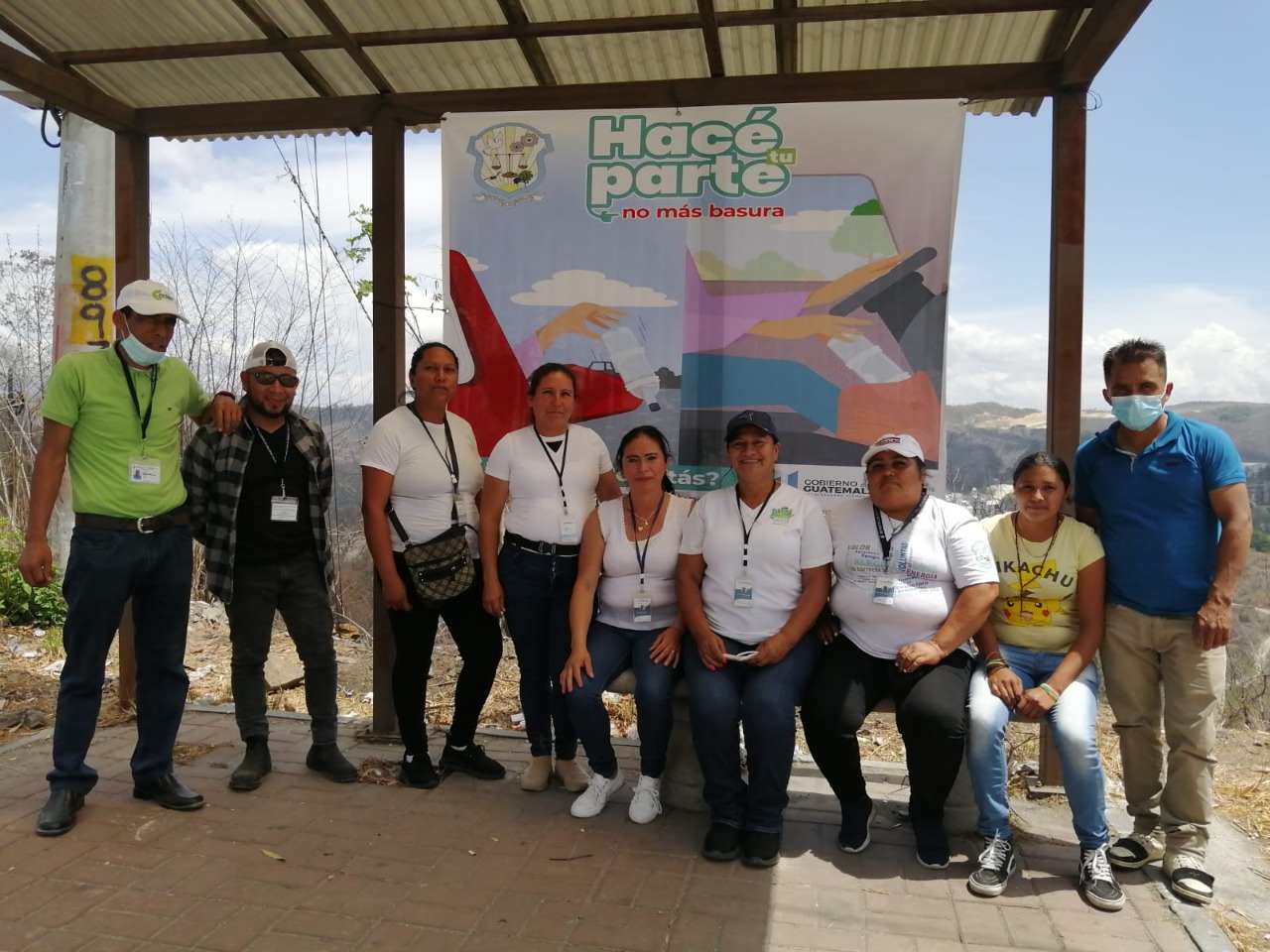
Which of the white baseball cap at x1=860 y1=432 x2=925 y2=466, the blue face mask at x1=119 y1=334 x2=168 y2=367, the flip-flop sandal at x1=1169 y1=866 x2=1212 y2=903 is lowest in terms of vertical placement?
the flip-flop sandal at x1=1169 y1=866 x2=1212 y2=903

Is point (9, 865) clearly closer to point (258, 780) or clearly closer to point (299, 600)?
point (258, 780)

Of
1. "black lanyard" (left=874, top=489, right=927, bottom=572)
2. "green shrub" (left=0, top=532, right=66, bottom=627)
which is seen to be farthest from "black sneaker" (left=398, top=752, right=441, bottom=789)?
"green shrub" (left=0, top=532, right=66, bottom=627)

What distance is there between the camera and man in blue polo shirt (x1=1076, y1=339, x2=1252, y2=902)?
10.2 feet

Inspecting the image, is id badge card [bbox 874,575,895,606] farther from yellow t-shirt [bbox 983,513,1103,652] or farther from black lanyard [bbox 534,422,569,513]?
black lanyard [bbox 534,422,569,513]

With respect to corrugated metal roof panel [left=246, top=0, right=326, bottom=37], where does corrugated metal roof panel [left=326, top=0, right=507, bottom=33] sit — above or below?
below

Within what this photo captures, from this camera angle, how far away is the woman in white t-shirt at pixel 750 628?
11.0ft

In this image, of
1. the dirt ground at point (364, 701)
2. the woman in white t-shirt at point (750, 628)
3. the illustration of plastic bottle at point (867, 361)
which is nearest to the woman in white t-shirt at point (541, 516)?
the woman in white t-shirt at point (750, 628)

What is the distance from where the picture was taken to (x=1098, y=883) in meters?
3.07

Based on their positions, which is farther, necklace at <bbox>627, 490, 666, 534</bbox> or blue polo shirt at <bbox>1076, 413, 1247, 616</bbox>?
necklace at <bbox>627, 490, 666, 534</bbox>

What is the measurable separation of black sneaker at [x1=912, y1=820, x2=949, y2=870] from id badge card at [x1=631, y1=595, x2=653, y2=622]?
48.2 inches

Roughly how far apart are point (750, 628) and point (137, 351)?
2541mm

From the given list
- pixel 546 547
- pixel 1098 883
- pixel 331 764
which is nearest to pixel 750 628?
pixel 546 547

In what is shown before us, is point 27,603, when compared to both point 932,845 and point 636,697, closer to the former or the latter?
point 636,697

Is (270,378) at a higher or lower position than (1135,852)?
higher
